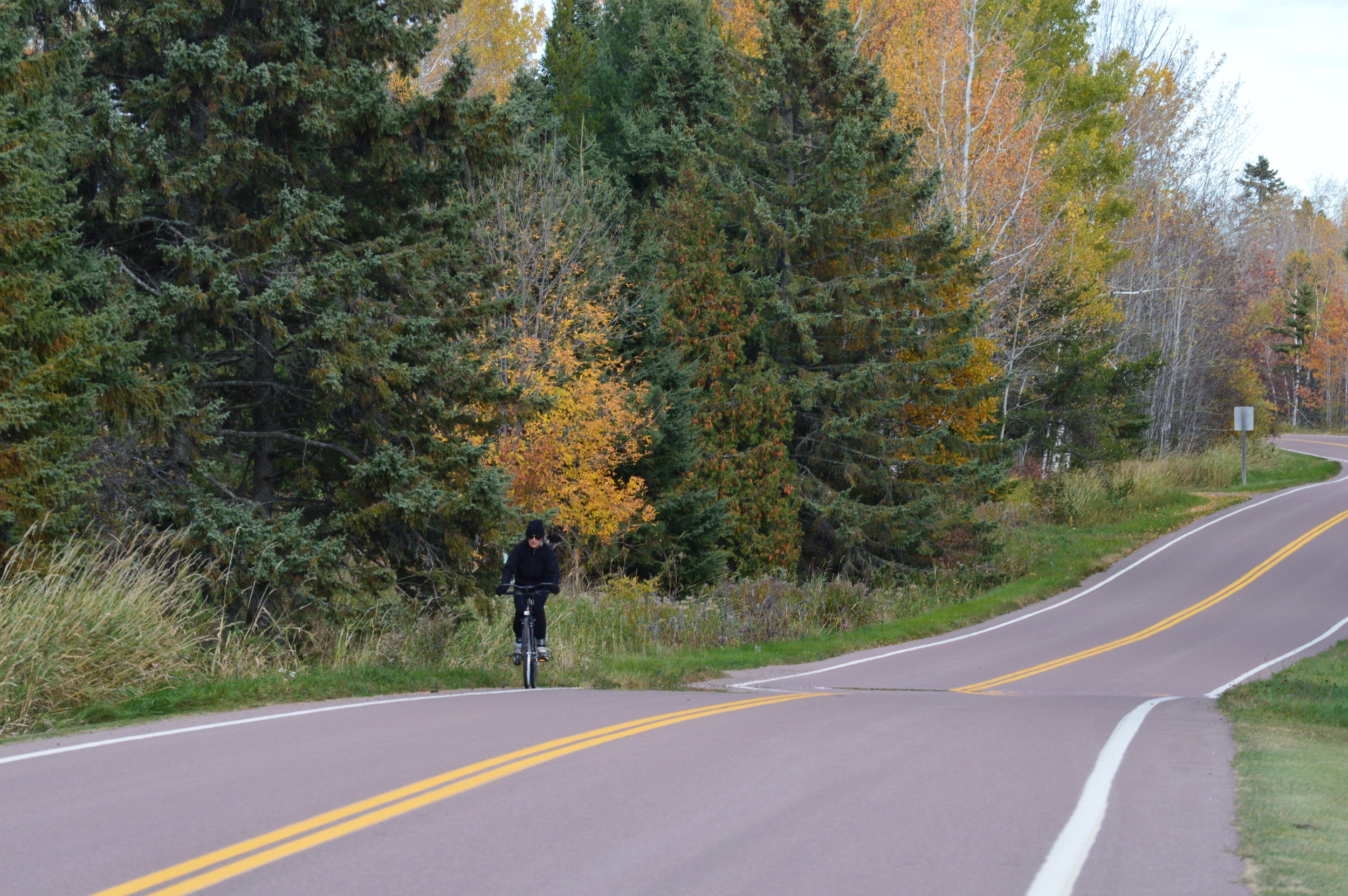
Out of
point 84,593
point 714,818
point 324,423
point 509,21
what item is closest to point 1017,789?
point 714,818

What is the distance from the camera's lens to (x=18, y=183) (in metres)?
12.0

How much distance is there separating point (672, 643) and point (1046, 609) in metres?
11.4

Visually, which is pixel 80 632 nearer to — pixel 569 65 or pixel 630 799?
pixel 630 799

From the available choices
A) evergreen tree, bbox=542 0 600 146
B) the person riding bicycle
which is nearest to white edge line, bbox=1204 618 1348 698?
the person riding bicycle

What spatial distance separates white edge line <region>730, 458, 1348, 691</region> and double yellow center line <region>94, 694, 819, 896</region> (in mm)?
7578

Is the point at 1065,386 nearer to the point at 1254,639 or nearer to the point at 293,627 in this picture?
the point at 1254,639

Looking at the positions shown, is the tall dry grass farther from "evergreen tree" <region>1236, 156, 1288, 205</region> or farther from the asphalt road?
"evergreen tree" <region>1236, 156, 1288, 205</region>

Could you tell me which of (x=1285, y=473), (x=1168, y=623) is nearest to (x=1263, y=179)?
(x=1285, y=473)

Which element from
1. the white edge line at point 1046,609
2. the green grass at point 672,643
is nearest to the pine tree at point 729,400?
the green grass at point 672,643

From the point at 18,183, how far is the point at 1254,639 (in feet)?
74.8

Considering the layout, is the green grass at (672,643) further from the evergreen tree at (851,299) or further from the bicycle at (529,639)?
the evergreen tree at (851,299)

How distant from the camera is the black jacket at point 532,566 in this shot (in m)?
13.1

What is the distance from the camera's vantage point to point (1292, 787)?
24.3 ft

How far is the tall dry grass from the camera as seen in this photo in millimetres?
9430
